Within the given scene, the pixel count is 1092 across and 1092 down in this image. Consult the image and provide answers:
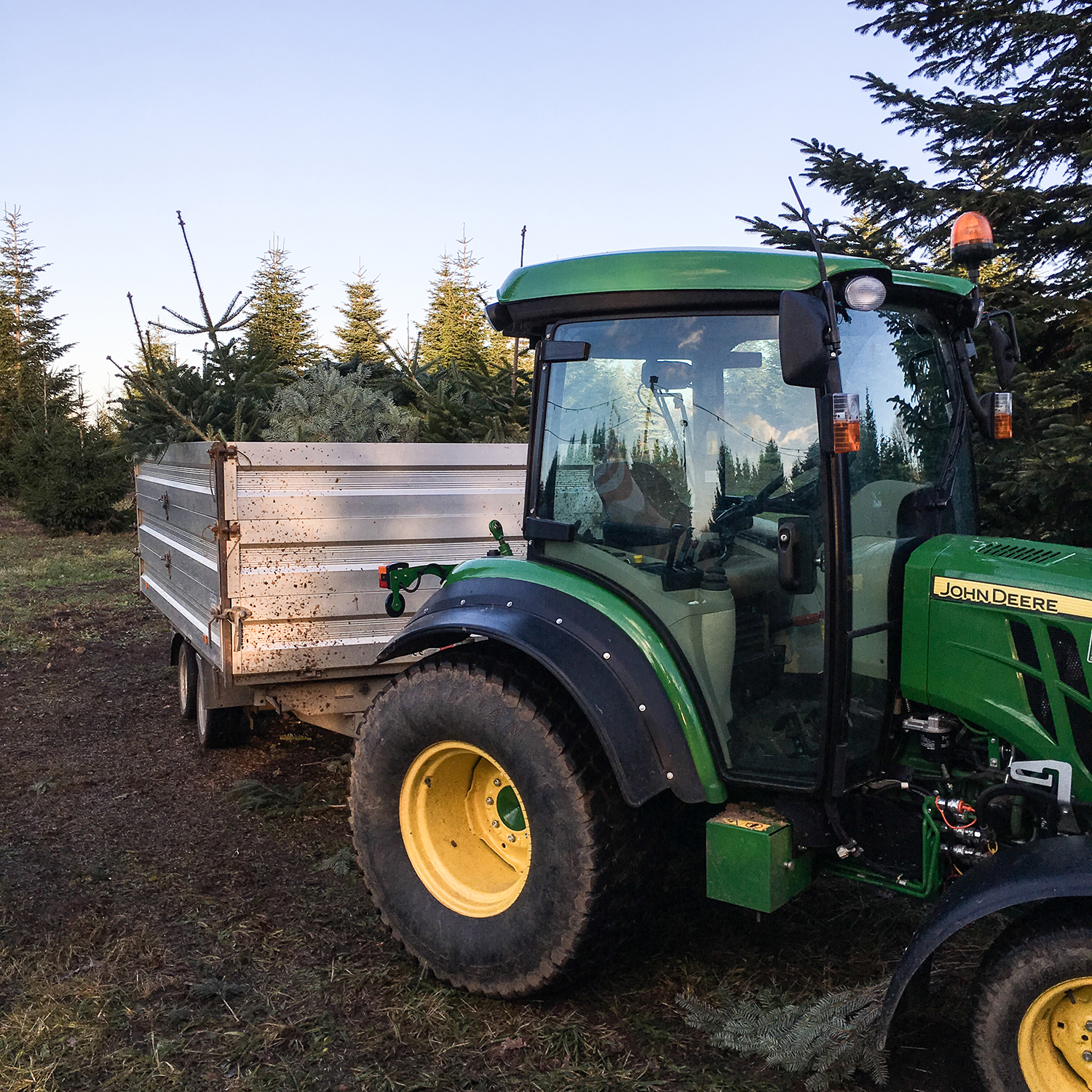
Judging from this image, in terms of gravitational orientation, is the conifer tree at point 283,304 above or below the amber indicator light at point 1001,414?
above

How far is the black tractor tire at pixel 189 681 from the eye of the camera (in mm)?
5648

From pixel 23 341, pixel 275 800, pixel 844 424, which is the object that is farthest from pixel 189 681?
pixel 23 341

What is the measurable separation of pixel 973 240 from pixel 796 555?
1052 mm

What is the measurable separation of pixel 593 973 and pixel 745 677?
94 centimetres

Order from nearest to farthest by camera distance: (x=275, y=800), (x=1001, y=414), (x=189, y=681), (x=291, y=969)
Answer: (x=1001, y=414) < (x=291, y=969) < (x=275, y=800) < (x=189, y=681)

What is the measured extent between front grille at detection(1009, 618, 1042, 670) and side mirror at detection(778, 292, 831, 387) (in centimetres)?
81

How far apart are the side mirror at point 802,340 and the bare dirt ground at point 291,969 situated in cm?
158

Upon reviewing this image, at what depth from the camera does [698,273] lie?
Result: 261 cm

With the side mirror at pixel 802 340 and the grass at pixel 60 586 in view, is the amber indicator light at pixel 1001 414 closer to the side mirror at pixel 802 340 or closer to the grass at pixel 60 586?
the side mirror at pixel 802 340

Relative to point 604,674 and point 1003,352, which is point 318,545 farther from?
point 1003,352

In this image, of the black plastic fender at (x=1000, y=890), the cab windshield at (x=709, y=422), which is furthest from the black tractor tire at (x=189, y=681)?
the black plastic fender at (x=1000, y=890)

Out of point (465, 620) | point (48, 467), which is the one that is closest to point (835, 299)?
point (465, 620)

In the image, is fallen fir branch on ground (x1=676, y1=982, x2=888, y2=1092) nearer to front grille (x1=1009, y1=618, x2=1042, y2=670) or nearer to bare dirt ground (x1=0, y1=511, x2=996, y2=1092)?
bare dirt ground (x1=0, y1=511, x2=996, y2=1092)

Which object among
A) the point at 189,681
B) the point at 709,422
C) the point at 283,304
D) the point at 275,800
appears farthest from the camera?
the point at 283,304
